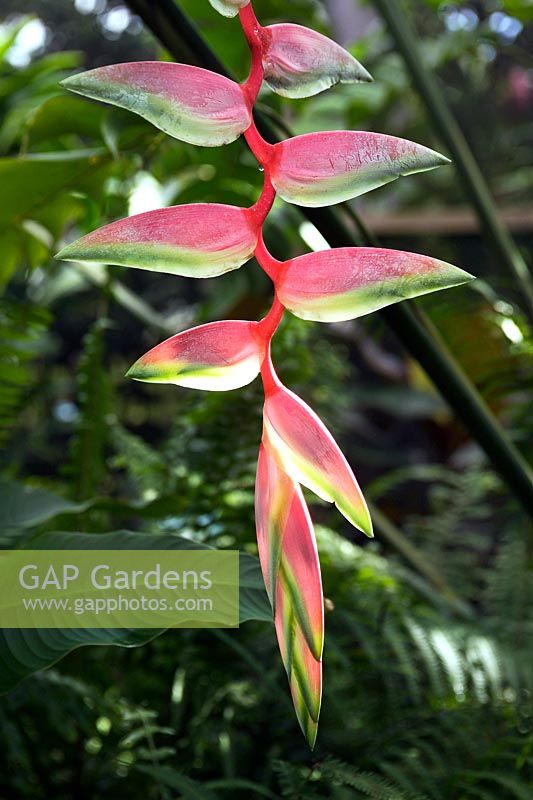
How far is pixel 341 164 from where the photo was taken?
0.66ft

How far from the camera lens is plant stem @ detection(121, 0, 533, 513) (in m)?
0.30

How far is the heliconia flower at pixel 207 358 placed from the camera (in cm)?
20

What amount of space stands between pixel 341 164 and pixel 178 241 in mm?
44

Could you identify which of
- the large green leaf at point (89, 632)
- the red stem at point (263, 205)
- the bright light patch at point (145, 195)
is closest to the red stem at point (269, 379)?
the red stem at point (263, 205)

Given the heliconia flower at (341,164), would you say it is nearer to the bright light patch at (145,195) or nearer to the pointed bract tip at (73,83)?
the pointed bract tip at (73,83)

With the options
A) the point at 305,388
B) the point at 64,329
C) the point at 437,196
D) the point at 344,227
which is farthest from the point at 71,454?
the point at 437,196

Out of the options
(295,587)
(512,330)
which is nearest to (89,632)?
(295,587)

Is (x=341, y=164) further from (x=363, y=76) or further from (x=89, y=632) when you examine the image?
(x=89, y=632)

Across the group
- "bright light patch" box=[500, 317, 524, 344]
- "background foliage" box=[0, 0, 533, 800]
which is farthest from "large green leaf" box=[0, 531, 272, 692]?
"bright light patch" box=[500, 317, 524, 344]

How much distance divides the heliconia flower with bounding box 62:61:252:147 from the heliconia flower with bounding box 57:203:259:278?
2cm

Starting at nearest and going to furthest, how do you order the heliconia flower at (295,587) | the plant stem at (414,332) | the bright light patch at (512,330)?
the heliconia flower at (295,587) < the plant stem at (414,332) < the bright light patch at (512,330)

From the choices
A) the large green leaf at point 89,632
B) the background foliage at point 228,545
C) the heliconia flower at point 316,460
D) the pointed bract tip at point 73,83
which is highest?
the pointed bract tip at point 73,83

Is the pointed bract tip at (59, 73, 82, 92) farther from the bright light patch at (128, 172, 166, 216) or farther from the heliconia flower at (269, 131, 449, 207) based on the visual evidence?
the bright light patch at (128, 172, 166, 216)

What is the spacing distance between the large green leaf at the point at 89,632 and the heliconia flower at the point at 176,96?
153 mm
